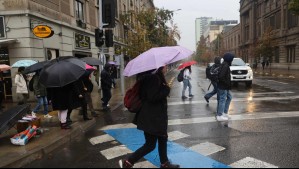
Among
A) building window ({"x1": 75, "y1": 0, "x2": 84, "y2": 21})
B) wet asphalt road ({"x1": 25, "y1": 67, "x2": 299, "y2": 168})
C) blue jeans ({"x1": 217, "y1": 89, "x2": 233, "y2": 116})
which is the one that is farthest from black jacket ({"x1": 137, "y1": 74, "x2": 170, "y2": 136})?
building window ({"x1": 75, "y1": 0, "x2": 84, "y2": 21})

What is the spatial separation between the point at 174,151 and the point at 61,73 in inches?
119

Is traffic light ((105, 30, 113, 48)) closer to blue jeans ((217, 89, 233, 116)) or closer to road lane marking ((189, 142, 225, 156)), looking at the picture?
blue jeans ((217, 89, 233, 116))

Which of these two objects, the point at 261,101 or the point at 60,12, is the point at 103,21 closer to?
the point at 60,12

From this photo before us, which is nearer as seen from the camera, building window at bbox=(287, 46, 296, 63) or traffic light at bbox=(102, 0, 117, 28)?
traffic light at bbox=(102, 0, 117, 28)

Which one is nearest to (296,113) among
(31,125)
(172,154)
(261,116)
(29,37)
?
(261,116)

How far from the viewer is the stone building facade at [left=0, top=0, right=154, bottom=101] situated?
13703 millimetres

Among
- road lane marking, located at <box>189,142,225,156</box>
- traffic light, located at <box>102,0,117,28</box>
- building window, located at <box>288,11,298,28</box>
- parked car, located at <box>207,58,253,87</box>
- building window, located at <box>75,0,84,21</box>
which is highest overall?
building window, located at <box>288,11,298,28</box>

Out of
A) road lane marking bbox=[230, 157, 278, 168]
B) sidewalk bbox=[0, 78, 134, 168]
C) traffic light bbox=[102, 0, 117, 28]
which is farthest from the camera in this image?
traffic light bbox=[102, 0, 117, 28]

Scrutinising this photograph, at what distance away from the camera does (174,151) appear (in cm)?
577

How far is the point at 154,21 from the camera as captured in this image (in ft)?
109

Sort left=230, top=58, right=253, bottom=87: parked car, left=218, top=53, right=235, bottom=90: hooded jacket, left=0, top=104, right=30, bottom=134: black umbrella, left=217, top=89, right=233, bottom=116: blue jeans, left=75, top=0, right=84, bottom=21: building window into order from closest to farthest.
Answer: left=0, top=104, right=30, bottom=134: black umbrella → left=218, top=53, right=235, bottom=90: hooded jacket → left=217, top=89, right=233, bottom=116: blue jeans → left=230, top=58, right=253, bottom=87: parked car → left=75, top=0, right=84, bottom=21: building window

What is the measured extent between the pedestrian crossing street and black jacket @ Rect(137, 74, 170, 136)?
94 cm

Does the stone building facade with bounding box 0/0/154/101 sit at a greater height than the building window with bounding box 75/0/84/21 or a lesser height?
lesser

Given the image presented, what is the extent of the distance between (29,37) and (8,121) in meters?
8.54
